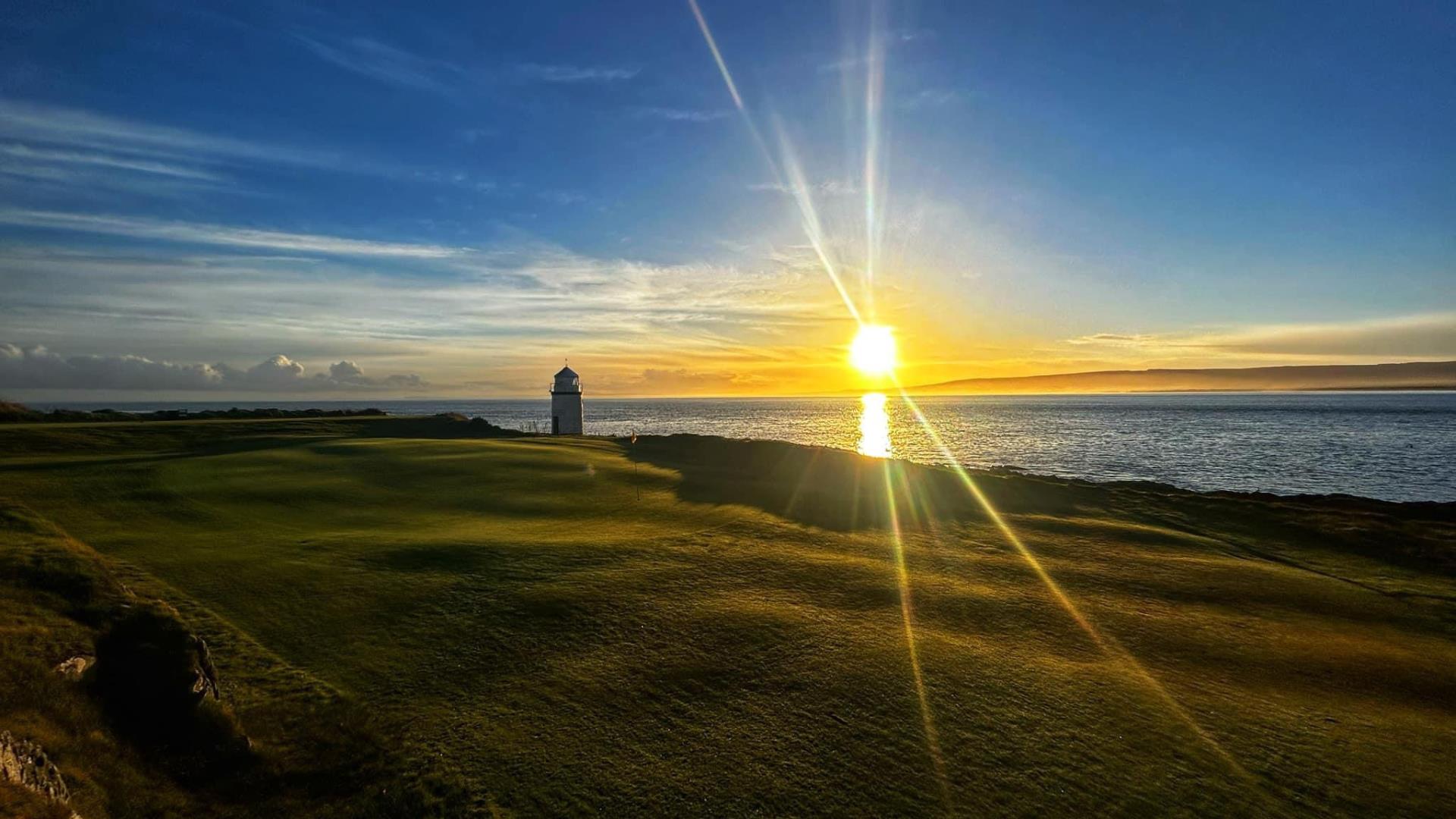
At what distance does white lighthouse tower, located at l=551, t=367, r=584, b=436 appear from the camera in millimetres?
65750

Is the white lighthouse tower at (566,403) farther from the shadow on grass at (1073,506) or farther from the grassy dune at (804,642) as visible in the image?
the grassy dune at (804,642)

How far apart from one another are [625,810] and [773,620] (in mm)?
6283

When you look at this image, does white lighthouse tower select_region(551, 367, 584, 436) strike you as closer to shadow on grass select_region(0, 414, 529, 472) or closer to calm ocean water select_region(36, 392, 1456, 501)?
shadow on grass select_region(0, 414, 529, 472)

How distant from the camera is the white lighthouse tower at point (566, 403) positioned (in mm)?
65750

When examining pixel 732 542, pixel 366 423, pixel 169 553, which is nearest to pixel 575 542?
pixel 732 542

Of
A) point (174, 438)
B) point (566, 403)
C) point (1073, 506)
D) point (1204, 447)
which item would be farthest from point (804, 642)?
point (1204, 447)

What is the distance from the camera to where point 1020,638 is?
533 inches

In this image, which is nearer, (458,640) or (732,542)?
(458,640)

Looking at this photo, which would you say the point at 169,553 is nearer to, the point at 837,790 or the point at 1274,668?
the point at 837,790

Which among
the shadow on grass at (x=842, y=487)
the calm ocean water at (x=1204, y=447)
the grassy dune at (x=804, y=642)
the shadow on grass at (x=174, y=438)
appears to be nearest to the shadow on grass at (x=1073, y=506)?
the shadow on grass at (x=842, y=487)

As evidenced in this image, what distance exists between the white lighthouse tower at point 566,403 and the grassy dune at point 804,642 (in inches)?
1539

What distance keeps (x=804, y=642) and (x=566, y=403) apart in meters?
57.2

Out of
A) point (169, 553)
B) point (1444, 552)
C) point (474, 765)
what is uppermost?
point (169, 553)

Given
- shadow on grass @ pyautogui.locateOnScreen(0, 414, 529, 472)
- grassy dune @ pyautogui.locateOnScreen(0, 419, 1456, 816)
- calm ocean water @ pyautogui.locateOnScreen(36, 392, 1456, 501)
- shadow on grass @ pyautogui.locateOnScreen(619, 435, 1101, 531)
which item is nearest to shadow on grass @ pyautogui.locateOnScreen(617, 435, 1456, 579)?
shadow on grass @ pyautogui.locateOnScreen(619, 435, 1101, 531)
